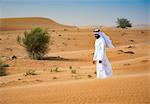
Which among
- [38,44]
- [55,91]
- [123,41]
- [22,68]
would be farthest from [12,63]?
[123,41]

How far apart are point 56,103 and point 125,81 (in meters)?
2.33

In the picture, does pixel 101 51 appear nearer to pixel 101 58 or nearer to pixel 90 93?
pixel 101 58

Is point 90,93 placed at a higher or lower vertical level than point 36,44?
lower

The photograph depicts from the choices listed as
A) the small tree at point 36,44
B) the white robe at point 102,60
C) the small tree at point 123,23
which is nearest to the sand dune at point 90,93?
the white robe at point 102,60

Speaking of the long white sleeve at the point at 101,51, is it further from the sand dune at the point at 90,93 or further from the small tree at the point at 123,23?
the small tree at the point at 123,23

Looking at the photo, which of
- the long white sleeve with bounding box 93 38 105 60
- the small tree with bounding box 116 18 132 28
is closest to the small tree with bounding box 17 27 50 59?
the long white sleeve with bounding box 93 38 105 60

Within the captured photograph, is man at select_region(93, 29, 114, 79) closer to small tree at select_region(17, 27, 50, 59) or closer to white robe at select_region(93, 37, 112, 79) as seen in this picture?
white robe at select_region(93, 37, 112, 79)

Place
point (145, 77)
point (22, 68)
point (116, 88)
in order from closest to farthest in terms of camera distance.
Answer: point (116, 88) < point (145, 77) < point (22, 68)

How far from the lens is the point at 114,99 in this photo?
971 cm

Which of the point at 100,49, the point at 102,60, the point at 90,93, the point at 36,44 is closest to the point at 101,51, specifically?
the point at 100,49

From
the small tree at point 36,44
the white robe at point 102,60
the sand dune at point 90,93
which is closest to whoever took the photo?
the sand dune at point 90,93

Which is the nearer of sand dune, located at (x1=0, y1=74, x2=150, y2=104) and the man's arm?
sand dune, located at (x1=0, y1=74, x2=150, y2=104)

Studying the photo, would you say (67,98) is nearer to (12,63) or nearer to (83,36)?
(12,63)

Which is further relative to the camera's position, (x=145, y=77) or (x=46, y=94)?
(x=145, y=77)
